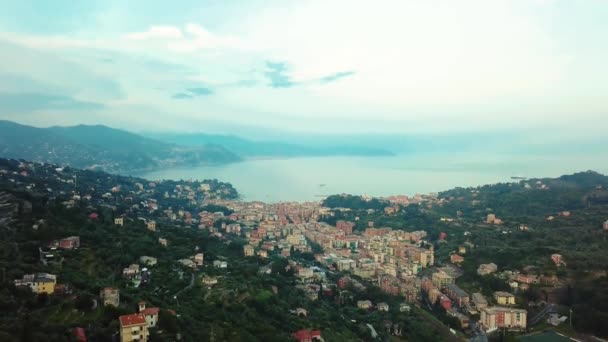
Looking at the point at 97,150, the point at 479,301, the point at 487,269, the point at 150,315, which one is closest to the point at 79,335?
the point at 150,315

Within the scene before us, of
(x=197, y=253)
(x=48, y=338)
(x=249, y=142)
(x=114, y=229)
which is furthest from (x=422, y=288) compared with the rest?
(x=249, y=142)

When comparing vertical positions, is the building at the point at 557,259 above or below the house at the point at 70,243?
below

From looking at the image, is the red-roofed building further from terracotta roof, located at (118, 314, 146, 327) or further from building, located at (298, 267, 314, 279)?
building, located at (298, 267, 314, 279)

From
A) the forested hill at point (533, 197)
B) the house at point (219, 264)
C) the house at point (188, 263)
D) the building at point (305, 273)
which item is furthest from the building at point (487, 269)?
the forested hill at point (533, 197)

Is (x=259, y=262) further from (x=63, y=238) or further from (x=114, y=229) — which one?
(x=63, y=238)

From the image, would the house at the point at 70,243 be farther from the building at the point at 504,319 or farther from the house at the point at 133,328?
the building at the point at 504,319

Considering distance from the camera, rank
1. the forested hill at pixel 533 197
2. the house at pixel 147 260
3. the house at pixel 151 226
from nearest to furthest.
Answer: the house at pixel 147 260 → the house at pixel 151 226 → the forested hill at pixel 533 197

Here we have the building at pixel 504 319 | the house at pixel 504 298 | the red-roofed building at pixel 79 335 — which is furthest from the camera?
the house at pixel 504 298

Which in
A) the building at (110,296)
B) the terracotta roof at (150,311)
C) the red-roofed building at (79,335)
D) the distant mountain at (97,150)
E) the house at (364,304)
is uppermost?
the distant mountain at (97,150)

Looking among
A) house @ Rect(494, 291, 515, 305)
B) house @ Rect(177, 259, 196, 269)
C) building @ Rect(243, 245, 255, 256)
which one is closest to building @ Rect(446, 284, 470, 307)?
house @ Rect(494, 291, 515, 305)
